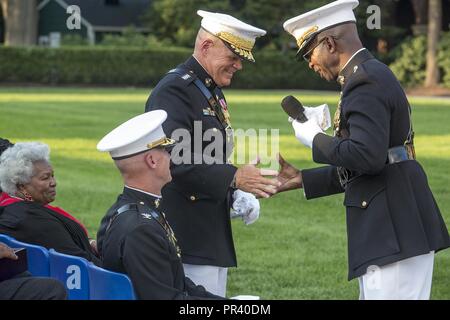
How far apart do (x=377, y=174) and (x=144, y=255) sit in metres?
1.22

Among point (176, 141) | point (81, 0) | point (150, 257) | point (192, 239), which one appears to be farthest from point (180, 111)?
point (81, 0)

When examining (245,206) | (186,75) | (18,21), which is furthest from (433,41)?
(186,75)

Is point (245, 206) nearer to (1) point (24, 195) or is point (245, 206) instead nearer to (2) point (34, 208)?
(2) point (34, 208)

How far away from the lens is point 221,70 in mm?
5422

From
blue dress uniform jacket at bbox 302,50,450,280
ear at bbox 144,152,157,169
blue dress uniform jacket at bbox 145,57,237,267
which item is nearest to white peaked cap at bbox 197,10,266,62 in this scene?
blue dress uniform jacket at bbox 145,57,237,267

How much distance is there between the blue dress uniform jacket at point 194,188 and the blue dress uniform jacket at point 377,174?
2.48 ft

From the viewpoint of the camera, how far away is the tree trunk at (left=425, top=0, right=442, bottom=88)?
146 feet

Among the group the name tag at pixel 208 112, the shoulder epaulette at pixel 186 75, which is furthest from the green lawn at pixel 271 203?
the shoulder epaulette at pixel 186 75

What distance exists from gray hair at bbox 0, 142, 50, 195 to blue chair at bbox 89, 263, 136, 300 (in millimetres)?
1487

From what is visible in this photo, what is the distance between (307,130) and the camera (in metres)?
4.93

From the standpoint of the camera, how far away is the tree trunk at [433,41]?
146 feet

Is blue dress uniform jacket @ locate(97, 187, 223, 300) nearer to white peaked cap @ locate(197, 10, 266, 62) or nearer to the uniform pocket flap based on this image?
the uniform pocket flap

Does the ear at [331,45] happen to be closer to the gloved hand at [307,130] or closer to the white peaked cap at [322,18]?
the white peaked cap at [322,18]
